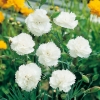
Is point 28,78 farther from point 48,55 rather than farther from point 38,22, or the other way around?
point 38,22

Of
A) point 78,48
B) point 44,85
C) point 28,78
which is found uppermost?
point 78,48

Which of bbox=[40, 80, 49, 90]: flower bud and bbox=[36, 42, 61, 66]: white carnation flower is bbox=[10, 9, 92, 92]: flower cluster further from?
bbox=[40, 80, 49, 90]: flower bud

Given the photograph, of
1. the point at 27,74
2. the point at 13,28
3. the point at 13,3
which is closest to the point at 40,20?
the point at 27,74

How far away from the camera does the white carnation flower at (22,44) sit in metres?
1.96

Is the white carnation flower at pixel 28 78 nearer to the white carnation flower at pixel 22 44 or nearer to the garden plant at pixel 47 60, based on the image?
the garden plant at pixel 47 60

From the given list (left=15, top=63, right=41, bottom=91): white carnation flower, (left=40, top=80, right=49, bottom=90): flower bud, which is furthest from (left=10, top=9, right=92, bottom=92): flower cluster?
(left=40, top=80, right=49, bottom=90): flower bud

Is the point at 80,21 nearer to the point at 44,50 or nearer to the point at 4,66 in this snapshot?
the point at 4,66

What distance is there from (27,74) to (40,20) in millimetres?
287

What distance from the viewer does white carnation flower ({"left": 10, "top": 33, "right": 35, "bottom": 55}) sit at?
1.96 m

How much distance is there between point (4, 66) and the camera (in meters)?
2.51

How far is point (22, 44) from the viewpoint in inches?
77.5

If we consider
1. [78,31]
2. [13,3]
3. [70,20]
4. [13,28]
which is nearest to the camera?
[70,20]

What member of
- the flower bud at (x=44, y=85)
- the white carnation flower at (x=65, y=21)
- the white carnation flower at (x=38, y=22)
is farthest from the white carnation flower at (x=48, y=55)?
the flower bud at (x=44, y=85)

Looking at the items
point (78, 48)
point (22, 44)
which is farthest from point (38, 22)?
point (78, 48)
